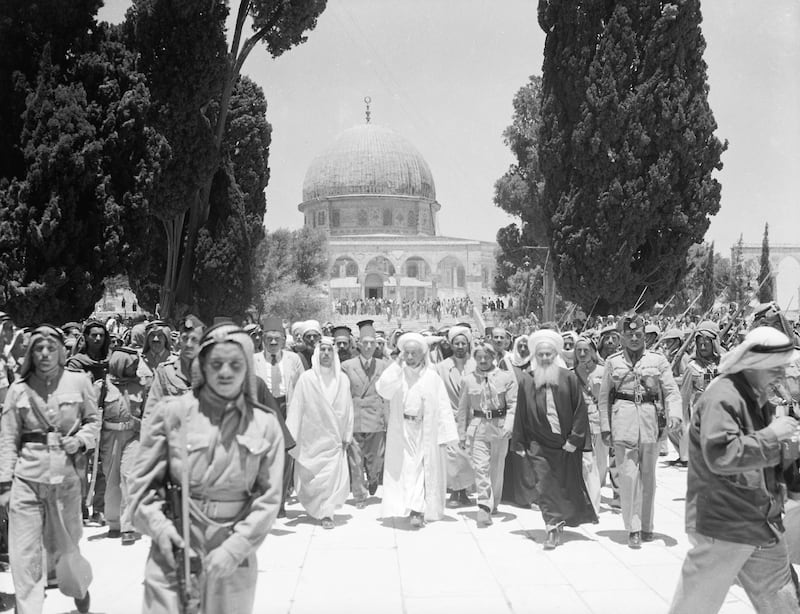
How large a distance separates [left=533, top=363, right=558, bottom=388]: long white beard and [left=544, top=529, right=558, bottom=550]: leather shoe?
1.04m

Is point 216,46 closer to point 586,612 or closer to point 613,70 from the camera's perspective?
point 613,70

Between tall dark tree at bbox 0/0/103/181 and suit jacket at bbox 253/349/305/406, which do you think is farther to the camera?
tall dark tree at bbox 0/0/103/181

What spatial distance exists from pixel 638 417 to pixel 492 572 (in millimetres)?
1558

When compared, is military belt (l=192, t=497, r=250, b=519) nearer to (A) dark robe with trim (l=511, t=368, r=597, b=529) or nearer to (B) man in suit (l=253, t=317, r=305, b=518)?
(A) dark robe with trim (l=511, t=368, r=597, b=529)

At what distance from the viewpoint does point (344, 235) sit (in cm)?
6138

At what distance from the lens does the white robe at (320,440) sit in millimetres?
6598

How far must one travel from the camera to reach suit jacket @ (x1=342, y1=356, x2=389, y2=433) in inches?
305

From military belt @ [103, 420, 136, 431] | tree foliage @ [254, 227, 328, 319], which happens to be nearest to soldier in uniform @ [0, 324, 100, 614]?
military belt @ [103, 420, 136, 431]

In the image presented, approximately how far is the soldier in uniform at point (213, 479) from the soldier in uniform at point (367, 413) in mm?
4767

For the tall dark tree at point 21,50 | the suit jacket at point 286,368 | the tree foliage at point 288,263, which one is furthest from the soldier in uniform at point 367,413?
the tree foliage at point 288,263

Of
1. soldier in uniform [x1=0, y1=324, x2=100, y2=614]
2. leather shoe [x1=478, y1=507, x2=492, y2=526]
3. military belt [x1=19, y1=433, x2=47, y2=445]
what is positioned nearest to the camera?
soldier in uniform [x1=0, y1=324, x2=100, y2=614]

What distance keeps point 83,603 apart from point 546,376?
3.40m

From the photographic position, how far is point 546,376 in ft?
19.7

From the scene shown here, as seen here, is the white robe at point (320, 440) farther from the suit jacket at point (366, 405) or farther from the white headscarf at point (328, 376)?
the suit jacket at point (366, 405)
